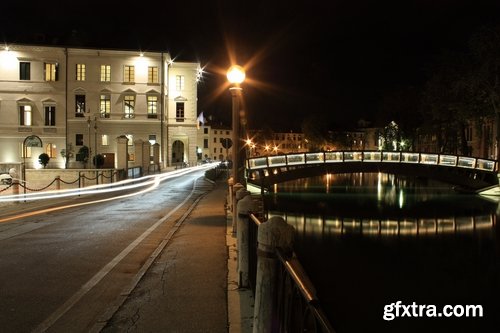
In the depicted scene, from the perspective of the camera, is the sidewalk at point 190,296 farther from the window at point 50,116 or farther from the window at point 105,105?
the window at point 50,116

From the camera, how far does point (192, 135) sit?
203 ft

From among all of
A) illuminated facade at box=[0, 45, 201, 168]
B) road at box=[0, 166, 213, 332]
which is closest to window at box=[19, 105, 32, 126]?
illuminated facade at box=[0, 45, 201, 168]

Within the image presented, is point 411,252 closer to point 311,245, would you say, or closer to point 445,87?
point 311,245

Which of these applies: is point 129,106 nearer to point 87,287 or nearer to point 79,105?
point 79,105

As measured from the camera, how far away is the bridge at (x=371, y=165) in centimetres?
3959

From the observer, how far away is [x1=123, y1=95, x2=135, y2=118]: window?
57594 mm

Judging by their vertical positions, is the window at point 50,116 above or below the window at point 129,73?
below

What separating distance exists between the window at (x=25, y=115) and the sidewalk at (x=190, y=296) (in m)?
50.1

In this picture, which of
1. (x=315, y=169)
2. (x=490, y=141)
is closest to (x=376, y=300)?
(x=315, y=169)

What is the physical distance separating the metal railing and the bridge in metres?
34.5

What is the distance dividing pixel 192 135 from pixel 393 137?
110 ft

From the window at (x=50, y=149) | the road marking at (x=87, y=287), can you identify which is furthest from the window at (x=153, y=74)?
the road marking at (x=87, y=287)

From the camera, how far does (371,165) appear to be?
40.2m

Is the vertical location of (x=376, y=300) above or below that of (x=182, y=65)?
below
